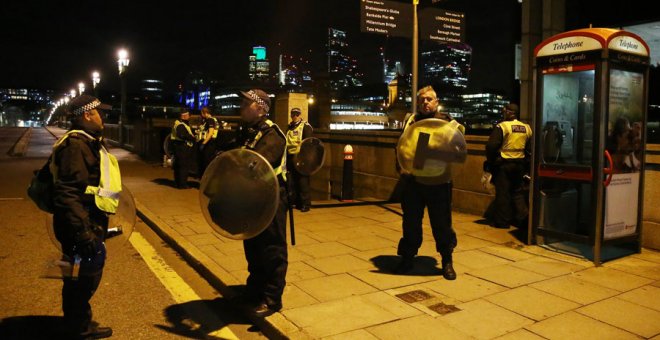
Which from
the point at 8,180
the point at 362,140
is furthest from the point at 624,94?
the point at 8,180

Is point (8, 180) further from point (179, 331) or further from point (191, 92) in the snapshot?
point (191, 92)

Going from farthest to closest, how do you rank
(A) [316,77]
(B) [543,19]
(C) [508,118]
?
(A) [316,77] → (B) [543,19] → (C) [508,118]

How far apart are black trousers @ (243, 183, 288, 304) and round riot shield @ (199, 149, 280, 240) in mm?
303

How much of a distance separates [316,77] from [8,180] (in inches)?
499

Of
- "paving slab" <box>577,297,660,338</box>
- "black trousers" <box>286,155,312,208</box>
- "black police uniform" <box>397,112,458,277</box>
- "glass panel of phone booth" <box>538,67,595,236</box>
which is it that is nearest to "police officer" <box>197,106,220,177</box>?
"black trousers" <box>286,155,312,208</box>

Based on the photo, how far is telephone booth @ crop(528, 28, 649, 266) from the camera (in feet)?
19.7

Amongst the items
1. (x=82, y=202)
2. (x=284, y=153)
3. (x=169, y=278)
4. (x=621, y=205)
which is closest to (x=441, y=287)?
(x=284, y=153)

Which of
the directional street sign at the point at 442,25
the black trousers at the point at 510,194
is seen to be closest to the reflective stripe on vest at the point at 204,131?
the directional street sign at the point at 442,25

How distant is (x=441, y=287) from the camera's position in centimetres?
527

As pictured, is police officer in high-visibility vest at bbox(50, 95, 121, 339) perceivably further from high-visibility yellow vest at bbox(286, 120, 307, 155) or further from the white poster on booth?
high-visibility yellow vest at bbox(286, 120, 307, 155)

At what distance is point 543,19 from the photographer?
845 centimetres

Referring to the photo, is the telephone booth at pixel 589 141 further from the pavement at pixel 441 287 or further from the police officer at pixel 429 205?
the police officer at pixel 429 205

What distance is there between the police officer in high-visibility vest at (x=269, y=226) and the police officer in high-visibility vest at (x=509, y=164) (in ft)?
13.6

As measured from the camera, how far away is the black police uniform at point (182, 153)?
41.5 ft
